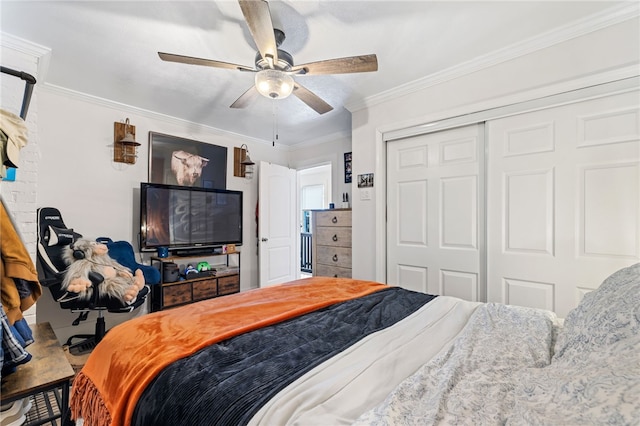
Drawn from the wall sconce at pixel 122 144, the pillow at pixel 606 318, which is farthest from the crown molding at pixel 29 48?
Result: the pillow at pixel 606 318

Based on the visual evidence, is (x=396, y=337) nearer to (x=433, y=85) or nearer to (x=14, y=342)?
(x=14, y=342)

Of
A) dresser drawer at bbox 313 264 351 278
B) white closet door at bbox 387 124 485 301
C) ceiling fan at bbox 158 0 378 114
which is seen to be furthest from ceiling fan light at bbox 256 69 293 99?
dresser drawer at bbox 313 264 351 278

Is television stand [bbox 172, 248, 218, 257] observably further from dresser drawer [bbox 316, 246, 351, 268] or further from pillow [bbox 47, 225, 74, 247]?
dresser drawer [bbox 316, 246, 351, 268]

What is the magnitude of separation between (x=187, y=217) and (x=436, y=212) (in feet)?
9.31

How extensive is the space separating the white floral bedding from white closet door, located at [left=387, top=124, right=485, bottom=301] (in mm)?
1481

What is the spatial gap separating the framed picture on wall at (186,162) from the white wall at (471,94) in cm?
199

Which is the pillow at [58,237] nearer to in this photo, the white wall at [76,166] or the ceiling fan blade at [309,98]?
the white wall at [76,166]

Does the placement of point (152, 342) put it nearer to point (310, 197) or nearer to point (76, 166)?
point (76, 166)

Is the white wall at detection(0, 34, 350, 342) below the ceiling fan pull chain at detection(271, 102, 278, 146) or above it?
below

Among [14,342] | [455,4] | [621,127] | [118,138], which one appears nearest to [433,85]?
[455,4]

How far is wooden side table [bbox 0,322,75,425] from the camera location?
109 cm

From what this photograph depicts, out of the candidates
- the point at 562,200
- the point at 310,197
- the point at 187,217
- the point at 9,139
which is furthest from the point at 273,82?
the point at 310,197

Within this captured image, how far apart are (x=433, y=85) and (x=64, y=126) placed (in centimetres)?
363

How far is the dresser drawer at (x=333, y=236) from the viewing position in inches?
133
